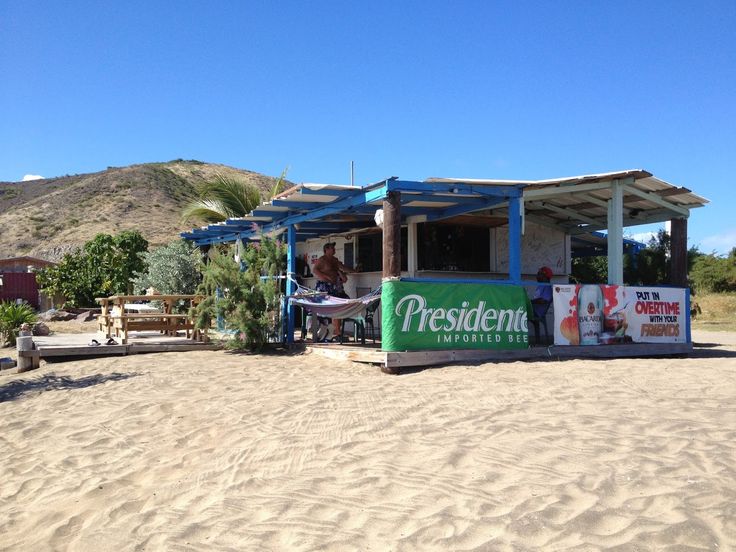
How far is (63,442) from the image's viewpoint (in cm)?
561

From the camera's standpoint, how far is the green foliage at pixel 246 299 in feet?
34.7

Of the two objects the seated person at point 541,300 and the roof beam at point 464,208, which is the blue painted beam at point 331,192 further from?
the seated person at point 541,300

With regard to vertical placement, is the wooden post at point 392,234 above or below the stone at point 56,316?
above

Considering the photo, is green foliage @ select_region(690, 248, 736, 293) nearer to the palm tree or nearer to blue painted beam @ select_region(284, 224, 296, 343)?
the palm tree

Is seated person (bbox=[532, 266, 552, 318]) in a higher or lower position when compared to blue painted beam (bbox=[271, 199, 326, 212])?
lower

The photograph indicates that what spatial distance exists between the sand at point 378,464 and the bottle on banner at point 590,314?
7.26ft

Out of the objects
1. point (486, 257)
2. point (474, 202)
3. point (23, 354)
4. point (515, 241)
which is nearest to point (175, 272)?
point (23, 354)

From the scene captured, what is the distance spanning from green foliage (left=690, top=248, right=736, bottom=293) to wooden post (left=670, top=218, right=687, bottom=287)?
2362 cm

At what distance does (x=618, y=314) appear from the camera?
1016 centimetres

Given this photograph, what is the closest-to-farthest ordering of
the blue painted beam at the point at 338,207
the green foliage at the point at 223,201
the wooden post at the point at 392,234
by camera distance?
the wooden post at the point at 392,234 → the blue painted beam at the point at 338,207 → the green foliage at the point at 223,201

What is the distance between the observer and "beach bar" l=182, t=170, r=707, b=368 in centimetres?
878

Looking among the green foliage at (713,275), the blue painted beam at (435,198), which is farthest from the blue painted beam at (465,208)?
the green foliage at (713,275)

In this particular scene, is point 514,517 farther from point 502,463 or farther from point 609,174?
point 609,174

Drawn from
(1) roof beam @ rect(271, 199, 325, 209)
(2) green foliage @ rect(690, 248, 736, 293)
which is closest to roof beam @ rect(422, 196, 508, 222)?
(1) roof beam @ rect(271, 199, 325, 209)
